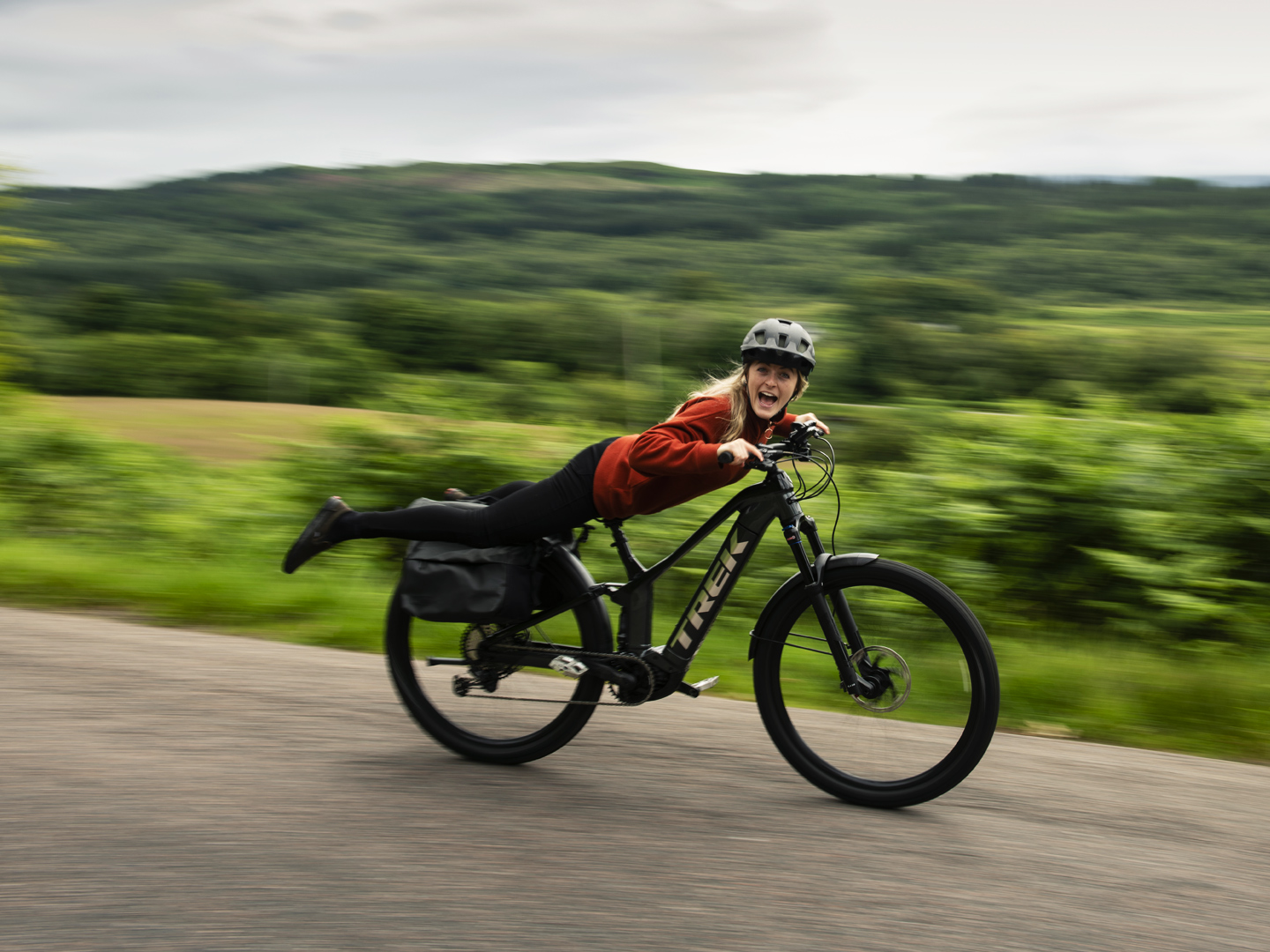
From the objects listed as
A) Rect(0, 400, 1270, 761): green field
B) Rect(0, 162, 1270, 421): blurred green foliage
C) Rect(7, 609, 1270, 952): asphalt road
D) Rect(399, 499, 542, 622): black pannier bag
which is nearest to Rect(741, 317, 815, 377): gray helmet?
Rect(399, 499, 542, 622): black pannier bag

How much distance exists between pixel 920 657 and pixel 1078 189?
59.1 m

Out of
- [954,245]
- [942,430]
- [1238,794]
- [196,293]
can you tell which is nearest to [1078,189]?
[954,245]

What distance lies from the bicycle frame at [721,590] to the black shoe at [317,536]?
29.8 inches

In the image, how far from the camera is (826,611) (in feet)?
11.9

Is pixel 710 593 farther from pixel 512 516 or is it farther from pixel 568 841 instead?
pixel 568 841

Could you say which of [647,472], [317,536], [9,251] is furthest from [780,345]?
[9,251]

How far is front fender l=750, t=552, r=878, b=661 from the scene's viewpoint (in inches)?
140

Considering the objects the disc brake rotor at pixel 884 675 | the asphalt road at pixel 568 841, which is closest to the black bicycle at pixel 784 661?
the disc brake rotor at pixel 884 675

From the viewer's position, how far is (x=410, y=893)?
112 inches

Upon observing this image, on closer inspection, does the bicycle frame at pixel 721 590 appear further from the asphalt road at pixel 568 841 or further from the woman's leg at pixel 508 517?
the asphalt road at pixel 568 841

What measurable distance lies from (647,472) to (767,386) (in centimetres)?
51

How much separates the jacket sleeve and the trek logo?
444 mm

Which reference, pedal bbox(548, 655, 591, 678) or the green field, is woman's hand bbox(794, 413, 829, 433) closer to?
the green field

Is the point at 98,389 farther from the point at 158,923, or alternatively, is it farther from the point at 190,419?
the point at 158,923
